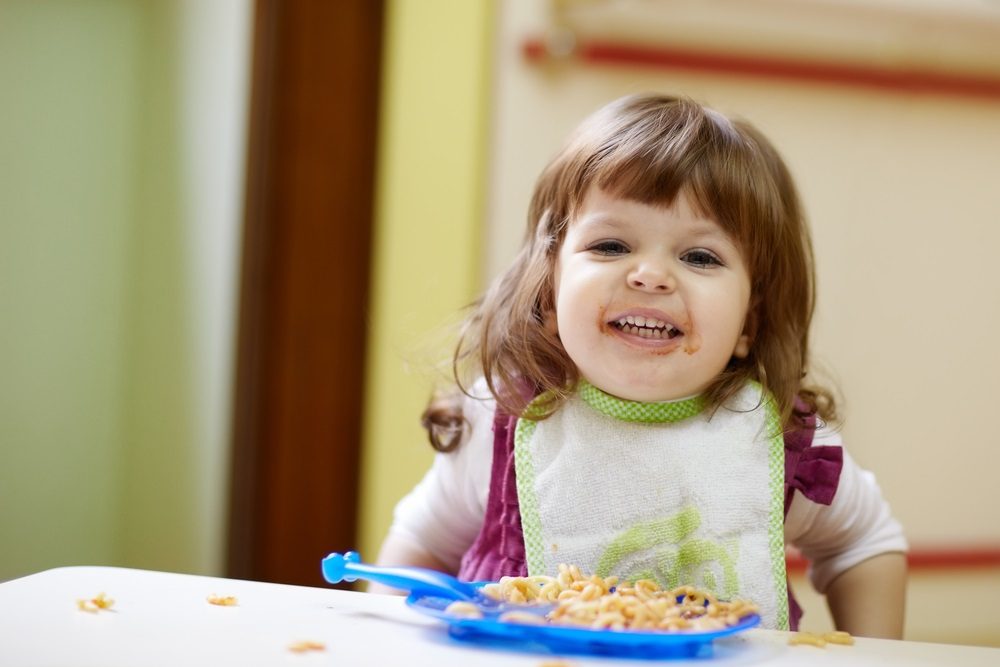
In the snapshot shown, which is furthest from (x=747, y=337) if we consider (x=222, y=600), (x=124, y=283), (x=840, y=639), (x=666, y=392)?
(x=124, y=283)

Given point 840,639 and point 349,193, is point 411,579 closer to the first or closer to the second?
point 840,639

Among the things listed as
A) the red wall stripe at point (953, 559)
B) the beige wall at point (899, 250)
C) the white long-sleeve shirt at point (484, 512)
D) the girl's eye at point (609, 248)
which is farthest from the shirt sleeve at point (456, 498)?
the red wall stripe at point (953, 559)

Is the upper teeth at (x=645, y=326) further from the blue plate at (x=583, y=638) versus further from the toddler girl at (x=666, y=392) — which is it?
the blue plate at (x=583, y=638)

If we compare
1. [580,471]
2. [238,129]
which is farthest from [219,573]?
[580,471]

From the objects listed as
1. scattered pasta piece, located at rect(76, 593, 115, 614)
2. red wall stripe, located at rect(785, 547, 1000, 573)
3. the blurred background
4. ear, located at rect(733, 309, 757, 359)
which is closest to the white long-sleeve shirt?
ear, located at rect(733, 309, 757, 359)

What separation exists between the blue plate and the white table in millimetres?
13

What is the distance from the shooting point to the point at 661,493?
3.20 ft

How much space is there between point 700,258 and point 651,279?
63mm

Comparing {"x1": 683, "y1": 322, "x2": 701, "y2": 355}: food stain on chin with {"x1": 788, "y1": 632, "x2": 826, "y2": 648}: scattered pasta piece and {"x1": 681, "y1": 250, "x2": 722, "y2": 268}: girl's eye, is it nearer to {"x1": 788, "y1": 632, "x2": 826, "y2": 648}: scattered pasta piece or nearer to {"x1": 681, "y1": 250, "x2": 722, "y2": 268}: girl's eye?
{"x1": 681, "y1": 250, "x2": 722, "y2": 268}: girl's eye

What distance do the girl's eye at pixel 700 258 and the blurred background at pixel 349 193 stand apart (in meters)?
0.80

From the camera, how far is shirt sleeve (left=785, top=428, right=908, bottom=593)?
42.1 inches

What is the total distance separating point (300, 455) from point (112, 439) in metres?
0.28

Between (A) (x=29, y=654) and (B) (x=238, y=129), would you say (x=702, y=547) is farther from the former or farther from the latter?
(B) (x=238, y=129)

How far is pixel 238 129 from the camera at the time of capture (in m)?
1.75
